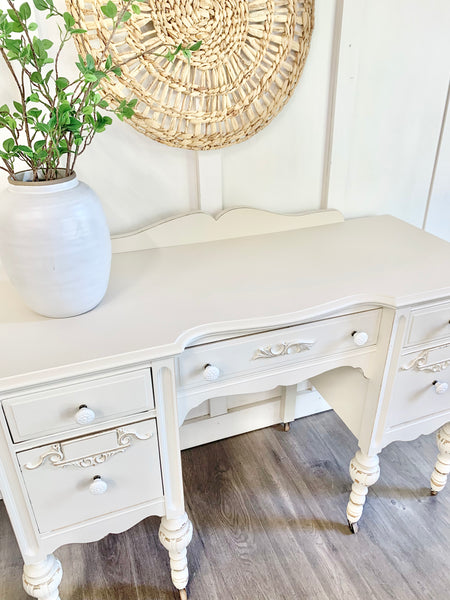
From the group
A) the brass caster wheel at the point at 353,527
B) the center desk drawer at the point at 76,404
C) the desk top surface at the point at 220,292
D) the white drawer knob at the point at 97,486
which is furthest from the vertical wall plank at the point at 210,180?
the brass caster wheel at the point at 353,527

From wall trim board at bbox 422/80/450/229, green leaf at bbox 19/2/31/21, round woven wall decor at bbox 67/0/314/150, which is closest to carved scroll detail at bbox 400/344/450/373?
wall trim board at bbox 422/80/450/229

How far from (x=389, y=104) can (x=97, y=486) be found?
1.34 metres

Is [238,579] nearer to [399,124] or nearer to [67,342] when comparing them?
[67,342]

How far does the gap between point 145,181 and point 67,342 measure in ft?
1.86

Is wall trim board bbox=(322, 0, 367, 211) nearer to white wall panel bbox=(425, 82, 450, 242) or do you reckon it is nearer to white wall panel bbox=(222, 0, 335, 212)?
white wall panel bbox=(222, 0, 335, 212)

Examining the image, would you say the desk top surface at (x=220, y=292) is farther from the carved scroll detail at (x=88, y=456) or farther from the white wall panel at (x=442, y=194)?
the white wall panel at (x=442, y=194)

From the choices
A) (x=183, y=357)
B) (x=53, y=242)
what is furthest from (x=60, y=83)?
(x=183, y=357)

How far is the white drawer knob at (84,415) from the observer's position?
0.90m

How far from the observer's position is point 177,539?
1.16m

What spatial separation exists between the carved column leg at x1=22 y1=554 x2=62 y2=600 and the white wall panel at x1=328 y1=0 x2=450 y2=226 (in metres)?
1.25

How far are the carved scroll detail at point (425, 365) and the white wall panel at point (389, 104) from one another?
0.57 metres

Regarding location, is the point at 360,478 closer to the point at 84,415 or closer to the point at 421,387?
the point at 421,387

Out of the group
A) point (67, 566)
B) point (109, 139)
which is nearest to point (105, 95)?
point (109, 139)

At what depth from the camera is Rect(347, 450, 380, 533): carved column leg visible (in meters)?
1.36
